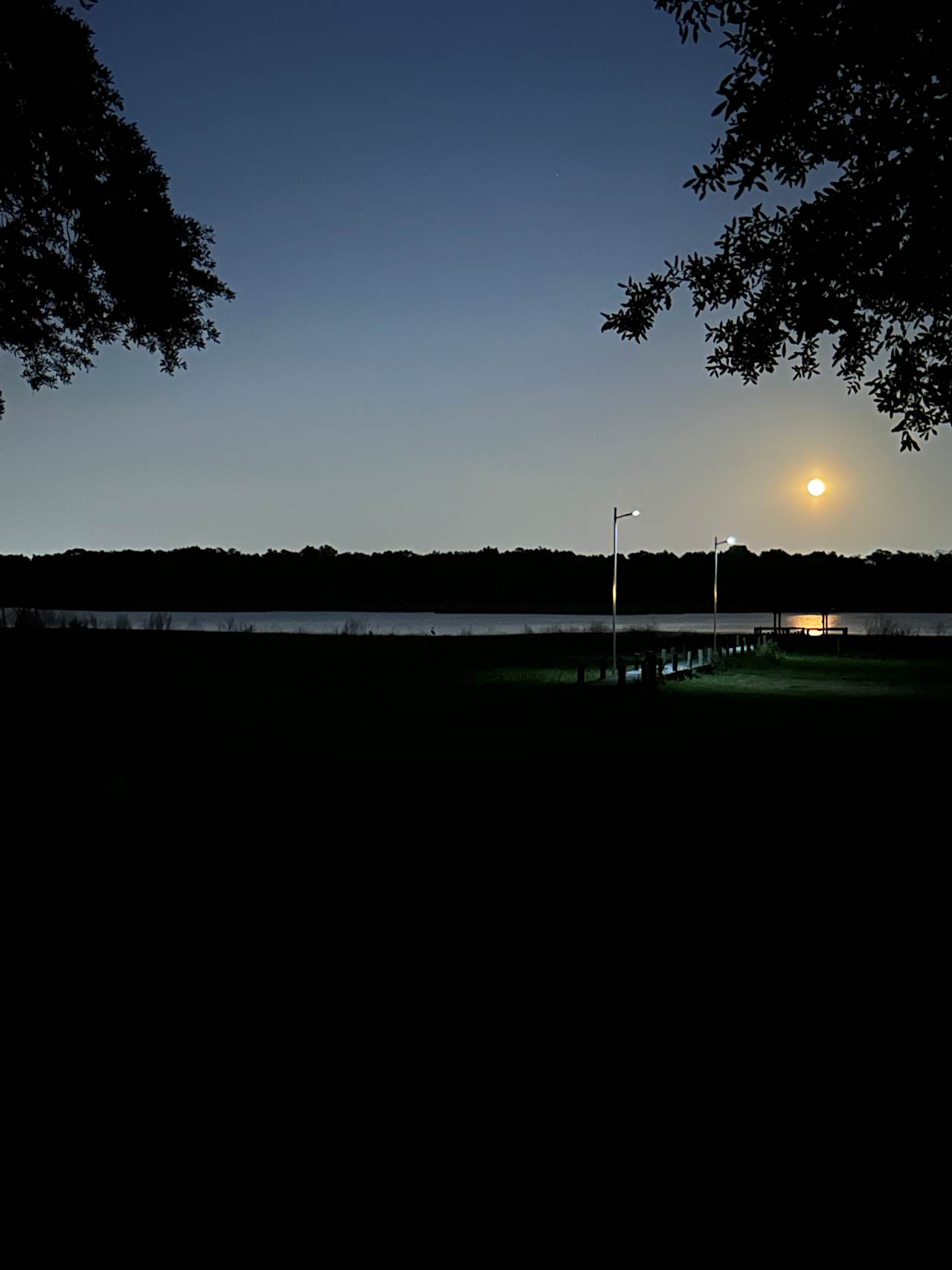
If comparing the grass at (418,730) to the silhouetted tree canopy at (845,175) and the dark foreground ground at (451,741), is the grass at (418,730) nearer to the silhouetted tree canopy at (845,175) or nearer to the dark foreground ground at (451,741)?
the dark foreground ground at (451,741)

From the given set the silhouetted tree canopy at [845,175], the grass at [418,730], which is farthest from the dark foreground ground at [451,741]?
the silhouetted tree canopy at [845,175]

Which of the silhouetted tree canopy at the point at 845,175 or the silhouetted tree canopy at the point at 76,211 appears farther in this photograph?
the silhouetted tree canopy at the point at 76,211

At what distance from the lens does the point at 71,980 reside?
573 cm

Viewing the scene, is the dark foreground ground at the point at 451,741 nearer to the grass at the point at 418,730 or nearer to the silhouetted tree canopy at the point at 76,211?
the grass at the point at 418,730

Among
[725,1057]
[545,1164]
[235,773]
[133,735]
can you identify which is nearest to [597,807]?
[235,773]

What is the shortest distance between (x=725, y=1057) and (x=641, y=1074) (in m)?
0.49

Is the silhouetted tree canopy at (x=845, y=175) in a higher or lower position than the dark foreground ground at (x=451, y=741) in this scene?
higher

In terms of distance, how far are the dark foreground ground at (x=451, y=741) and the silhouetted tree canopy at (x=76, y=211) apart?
245 inches

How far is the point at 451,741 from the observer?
16.8m

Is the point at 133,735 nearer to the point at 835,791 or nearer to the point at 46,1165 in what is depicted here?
the point at 835,791

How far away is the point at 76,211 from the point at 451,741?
1034 cm

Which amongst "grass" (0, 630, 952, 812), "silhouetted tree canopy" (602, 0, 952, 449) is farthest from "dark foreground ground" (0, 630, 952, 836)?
"silhouetted tree canopy" (602, 0, 952, 449)

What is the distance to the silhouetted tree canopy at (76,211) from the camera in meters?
13.0

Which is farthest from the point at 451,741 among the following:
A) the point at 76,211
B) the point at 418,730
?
the point at 76,211
